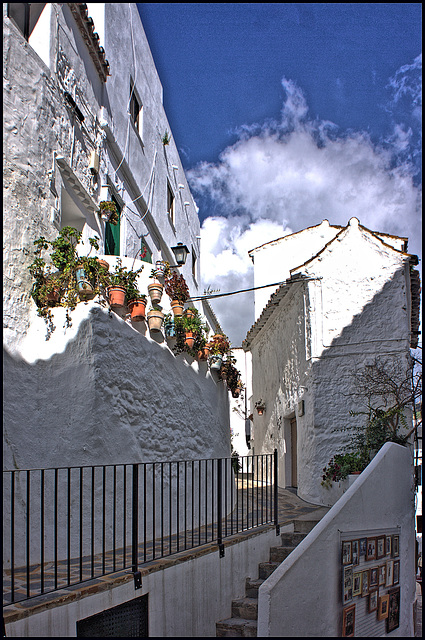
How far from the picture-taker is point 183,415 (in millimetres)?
8414

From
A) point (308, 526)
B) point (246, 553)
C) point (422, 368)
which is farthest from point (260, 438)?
point (246, 553)

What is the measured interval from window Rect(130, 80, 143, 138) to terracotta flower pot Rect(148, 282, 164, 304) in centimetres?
576

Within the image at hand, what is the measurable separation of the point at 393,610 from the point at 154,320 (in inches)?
197

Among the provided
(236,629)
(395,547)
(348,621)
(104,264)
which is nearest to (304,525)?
(395,547)

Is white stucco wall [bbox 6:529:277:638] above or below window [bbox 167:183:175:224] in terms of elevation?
below

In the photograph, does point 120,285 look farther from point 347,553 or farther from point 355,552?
point 355,552

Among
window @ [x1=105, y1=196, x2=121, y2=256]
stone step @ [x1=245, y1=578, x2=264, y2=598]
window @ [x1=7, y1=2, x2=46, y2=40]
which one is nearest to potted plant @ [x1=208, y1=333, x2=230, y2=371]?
window @ [x1=105, y1=196, x2=121, y2=256]

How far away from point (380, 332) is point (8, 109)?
7.85 meters

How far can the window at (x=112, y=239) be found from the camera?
10.1 m

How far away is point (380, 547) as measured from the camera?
23.3 feet

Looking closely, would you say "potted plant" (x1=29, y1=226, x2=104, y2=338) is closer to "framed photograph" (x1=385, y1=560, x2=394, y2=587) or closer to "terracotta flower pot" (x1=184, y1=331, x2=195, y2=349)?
"terracotta flower pot" (x1=184, y1=331, x2=195, y2=349)

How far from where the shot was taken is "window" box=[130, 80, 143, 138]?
12.4m

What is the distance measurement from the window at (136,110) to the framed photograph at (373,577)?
10.1 meters

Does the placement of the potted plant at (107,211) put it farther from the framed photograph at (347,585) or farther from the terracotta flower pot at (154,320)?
the framed photograph at (347,585)
